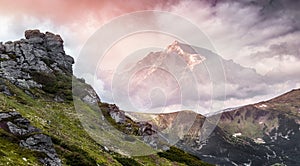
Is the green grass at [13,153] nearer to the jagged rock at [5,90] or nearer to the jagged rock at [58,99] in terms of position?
the jagged rock at [5,90]

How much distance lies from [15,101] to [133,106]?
25274 millimetres

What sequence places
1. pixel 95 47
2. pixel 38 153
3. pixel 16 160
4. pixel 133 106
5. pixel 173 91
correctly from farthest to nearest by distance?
pixel 173 91
pixel 133 106
pixel 95 47
pixel 38 153
pixel 16 160

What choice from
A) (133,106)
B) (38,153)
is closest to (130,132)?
(133,106)

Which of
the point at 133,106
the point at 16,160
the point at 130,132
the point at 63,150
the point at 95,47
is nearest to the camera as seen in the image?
the point at 16,160

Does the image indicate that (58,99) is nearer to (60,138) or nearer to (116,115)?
(116,115)

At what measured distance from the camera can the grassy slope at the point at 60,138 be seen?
130 ft

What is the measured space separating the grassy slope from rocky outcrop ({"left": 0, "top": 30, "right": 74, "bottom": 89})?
9564mm

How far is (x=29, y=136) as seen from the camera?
45.5 meters

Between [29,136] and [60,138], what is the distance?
825cm

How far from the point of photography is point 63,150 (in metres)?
47.9

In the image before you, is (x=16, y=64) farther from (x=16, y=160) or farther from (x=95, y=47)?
(x=16, y=160)

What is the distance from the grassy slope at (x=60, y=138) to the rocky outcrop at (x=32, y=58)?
9.56 metres

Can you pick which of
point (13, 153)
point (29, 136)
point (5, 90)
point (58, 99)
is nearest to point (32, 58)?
point (58, 99)

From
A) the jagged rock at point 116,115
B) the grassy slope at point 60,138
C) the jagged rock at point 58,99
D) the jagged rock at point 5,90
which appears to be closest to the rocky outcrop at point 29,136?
the grassy slope at point 60,138
